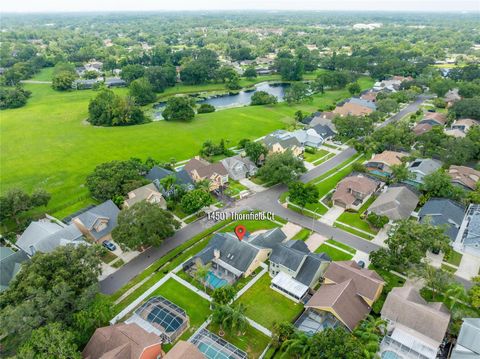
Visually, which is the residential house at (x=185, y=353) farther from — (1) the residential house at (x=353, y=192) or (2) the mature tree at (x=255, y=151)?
(2) the mature tree at (x=255, y=151)

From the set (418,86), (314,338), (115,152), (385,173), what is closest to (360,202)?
(385,173)

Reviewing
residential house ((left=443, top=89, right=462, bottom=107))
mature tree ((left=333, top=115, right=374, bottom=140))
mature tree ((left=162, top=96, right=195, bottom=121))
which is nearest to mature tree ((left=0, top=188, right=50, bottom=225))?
mature tree ((left=162, top=96, right=195, bottom=121))

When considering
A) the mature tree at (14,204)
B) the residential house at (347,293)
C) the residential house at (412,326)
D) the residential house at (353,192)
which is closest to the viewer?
the residential house at (412,326)

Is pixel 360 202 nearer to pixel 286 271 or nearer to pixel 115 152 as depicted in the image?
pixel 286 271

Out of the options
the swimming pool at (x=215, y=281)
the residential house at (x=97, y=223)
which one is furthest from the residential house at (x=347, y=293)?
the residential house at (x=97, y=223)

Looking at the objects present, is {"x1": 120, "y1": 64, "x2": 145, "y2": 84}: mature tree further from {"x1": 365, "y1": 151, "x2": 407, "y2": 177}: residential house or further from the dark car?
{"x1": 365, "y1": 151, "x2": 407, "y2": 177}: residential house

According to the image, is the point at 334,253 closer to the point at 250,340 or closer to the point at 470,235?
the point at 250,340
